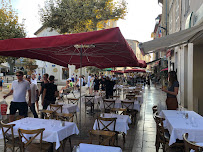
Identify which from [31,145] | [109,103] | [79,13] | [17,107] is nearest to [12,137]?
[31,145]

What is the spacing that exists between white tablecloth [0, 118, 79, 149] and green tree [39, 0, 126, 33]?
17.4 meters

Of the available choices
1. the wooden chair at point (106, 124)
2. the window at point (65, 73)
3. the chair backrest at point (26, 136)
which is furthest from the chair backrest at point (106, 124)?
the window at point (65, 73)

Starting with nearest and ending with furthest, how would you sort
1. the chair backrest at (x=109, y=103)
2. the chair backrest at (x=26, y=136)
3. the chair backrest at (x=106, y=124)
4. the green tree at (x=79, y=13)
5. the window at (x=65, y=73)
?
the chair backrest at (x=26, y=136)
the chair backrest at (x=106, y=124)
the chair backrest at (x=109, y=103)
the green tree at (x=79, y=13)
the window at (x=65, y=73)

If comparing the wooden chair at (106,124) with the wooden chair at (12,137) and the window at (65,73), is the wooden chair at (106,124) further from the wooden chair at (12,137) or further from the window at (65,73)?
the window at (65,73)

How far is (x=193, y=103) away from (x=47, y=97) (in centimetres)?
650

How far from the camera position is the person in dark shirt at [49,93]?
6.91 m

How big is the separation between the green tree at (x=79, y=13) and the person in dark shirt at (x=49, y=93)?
49.0 ft

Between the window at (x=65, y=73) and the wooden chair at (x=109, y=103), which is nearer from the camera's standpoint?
the wooden chair at (x=109, y=103)

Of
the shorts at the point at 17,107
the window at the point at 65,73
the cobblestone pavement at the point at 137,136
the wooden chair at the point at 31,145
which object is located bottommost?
the cobblestone pavement at the point at 137,136

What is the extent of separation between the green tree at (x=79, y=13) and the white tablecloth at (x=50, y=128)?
17.4 metres

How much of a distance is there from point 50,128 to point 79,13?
18.5 meters

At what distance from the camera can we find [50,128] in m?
4.17

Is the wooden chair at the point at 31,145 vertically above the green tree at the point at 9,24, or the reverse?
the green tree at the point at 9,24

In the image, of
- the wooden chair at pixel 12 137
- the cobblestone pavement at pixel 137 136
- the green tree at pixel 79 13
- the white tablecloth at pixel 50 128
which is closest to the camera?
the white tablecloth at pixel 50 128
